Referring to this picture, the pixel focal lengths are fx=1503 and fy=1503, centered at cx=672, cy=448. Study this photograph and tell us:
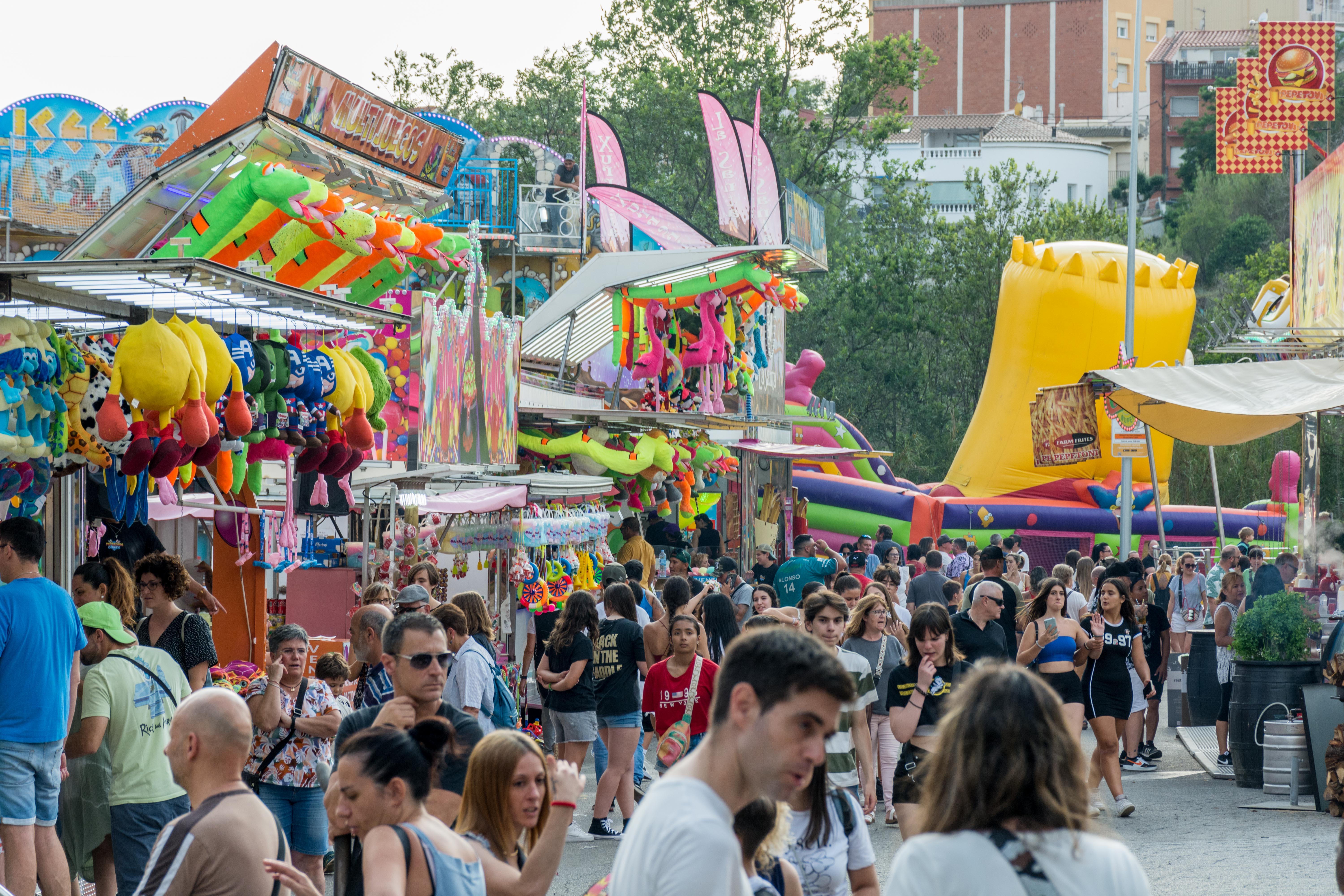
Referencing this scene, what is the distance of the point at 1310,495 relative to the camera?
16062 millimetres

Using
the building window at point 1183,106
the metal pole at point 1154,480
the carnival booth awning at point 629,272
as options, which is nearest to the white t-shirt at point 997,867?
the carnival booth awning at point 629,272

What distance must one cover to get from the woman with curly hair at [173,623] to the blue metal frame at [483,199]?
60.9 feet

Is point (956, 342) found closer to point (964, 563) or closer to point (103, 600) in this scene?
point (964, 563)

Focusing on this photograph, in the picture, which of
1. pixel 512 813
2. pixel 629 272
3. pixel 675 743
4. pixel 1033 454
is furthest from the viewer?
pixel 1033 454

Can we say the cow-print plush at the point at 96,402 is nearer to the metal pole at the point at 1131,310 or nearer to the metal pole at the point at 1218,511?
the metal pole at the point at 1218,511

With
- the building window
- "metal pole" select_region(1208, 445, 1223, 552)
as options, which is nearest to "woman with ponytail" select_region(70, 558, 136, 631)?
"metal pole" select_region(1208, 445, 1223, 552)

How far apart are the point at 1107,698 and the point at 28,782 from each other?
21.7ft

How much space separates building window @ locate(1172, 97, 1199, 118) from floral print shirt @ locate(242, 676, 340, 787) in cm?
6803

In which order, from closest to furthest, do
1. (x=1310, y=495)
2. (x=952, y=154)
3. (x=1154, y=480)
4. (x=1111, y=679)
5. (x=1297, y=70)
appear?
(x=1111, y=679) → (x=1310, y=495) → (x=1297, y=70) → (x=1154, y=480) → (x=952, y=154)

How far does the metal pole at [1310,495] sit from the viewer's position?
15.2m

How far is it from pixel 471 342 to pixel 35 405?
612 centimetres

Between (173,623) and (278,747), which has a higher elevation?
(173,623)

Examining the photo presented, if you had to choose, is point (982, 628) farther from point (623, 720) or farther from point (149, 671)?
point (149, 671)

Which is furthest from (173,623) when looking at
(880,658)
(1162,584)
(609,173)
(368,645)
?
(609,173)
